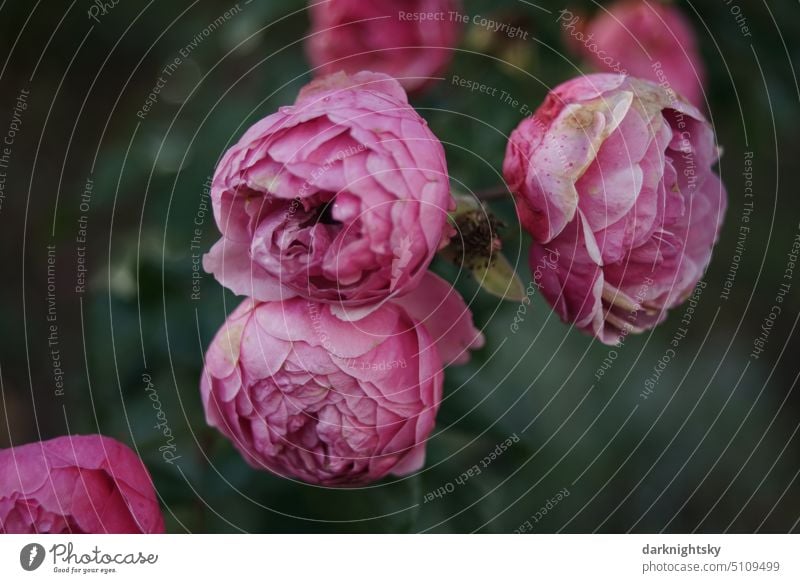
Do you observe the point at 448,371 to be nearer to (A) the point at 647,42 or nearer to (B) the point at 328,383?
(B) the point at 328,383

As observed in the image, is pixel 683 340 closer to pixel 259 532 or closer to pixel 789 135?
pixel 789 135

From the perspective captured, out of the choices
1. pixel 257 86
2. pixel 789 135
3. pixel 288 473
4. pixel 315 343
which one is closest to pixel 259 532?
pixel 288 473

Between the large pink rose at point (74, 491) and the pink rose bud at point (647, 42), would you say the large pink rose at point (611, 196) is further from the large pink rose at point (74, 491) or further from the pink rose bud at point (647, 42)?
the large pink rose at point (74, 491)

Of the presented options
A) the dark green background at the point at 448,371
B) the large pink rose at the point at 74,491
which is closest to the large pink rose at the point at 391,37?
the dark green background at the point at 448,371
